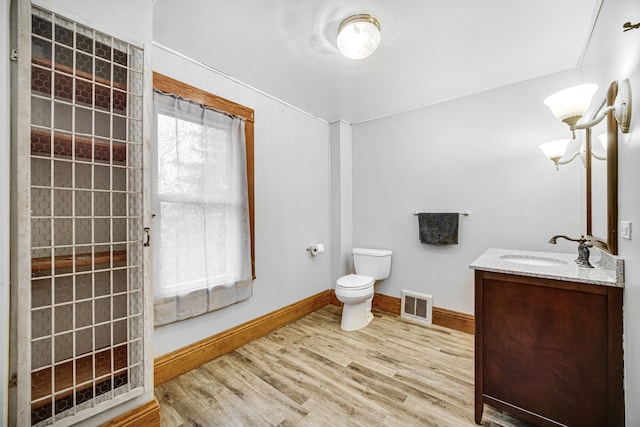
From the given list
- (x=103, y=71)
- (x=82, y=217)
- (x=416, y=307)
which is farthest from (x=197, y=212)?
(x=416, y=307)

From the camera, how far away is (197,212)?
1.88 m

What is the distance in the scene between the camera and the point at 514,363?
1.30 m

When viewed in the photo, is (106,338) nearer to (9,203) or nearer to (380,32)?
(9,203)

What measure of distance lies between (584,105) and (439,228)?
1.46 m

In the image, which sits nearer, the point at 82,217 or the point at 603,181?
the point at 82,217

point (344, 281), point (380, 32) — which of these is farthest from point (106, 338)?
point (380, 32)

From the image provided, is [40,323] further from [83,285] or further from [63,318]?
[83,285]

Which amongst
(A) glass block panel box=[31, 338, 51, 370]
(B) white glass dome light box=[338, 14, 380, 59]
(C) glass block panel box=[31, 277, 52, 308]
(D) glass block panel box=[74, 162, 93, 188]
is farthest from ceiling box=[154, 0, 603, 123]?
(A) glass block panel box=[31, 338, 51, 370]

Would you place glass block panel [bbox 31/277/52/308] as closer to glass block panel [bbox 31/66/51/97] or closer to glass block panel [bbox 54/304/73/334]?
glass block panel [bbox 54/304/73/334]

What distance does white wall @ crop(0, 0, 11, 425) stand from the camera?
3.02 ft

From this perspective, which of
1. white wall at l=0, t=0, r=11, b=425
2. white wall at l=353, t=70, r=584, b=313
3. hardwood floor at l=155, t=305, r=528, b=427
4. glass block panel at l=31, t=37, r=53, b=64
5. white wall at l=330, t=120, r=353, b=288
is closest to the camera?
white wall at l=0, t=0, r=11, b=425

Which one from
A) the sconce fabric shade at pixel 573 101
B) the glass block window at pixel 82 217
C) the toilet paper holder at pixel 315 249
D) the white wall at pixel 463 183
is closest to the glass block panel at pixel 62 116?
the glass block window at pixel 82 217

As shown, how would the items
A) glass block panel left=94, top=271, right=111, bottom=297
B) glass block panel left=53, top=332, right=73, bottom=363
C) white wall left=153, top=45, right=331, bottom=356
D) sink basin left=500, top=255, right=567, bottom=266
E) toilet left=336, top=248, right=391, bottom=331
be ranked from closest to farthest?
1. glass block panel left=53, top=332, right=73, bottom=363
2. glass block panel left=94, top=271, right=111, bottom=297
3. sink basin left=500, top=255, right=567, bottom=266
4. white wall left=153, top=45, right=331, bottom=356
5. toilet left=336, top=248, right=391, bottom=331

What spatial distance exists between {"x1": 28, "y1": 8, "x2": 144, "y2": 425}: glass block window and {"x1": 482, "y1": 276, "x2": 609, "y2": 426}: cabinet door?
180cm
